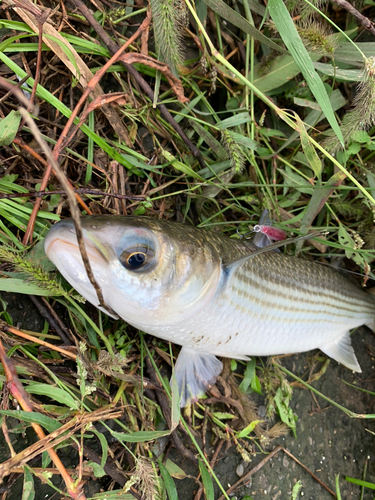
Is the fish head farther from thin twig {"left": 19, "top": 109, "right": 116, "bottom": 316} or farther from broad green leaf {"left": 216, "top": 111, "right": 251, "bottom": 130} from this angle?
broad green leaf {"left": 216, "top": 111, "right": 251, "bottom": 130}

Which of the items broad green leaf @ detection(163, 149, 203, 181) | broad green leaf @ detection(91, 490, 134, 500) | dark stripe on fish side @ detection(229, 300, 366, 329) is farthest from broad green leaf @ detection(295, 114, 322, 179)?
broad green leaf @ detection(91, 490, 134, 500)

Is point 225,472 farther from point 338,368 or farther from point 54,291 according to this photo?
point 54,291

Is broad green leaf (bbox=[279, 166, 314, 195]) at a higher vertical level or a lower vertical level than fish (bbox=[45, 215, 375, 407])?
higher

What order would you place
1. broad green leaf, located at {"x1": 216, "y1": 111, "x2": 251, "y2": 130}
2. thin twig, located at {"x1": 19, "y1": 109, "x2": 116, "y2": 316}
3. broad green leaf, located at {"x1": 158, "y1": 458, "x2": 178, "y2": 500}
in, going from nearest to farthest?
thin twig, located at {"x1": 19, "y1": 109, "x2": 116, "y2": 316}, broad green leaf, located at {"x1": 158, "y1": 458, "x2": 178, "y2": 500}, broad green leaf, located at {"x1": 216, "y1": 111, "x2": 251, "y2": 130}

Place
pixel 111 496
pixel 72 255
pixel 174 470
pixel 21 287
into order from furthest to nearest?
pixel 174 470
pixel 21 287
pixel 111 496
pixel 72 255

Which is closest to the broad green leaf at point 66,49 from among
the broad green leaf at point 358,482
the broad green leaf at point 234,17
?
the broad green leaf at point 234,17

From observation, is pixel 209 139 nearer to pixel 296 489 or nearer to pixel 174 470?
pixel 174 470

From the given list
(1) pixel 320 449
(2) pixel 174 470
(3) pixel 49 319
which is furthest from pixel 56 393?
(1) pixel 320 449

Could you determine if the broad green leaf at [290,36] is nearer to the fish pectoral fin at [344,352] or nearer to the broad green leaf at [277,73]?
the broad green leaf at [277,73]
